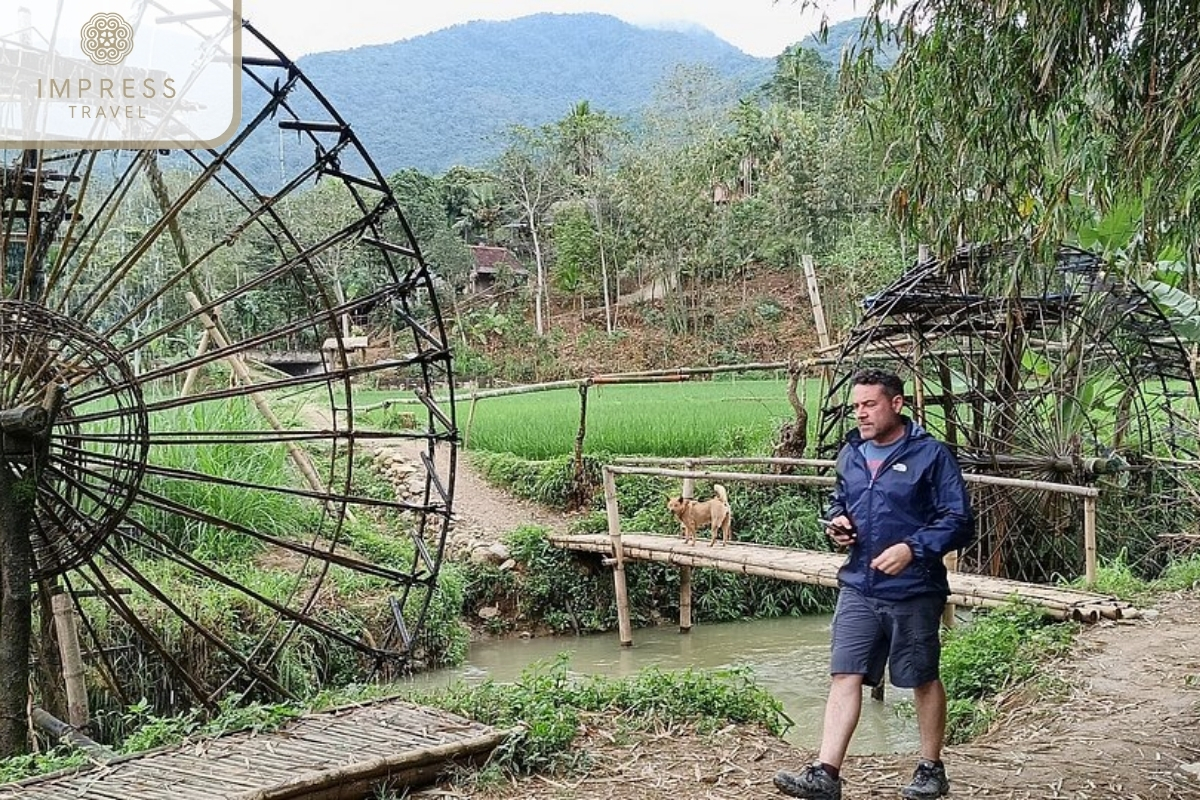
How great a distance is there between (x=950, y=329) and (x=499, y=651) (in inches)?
180

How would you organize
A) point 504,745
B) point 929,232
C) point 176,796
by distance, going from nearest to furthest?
1. point 176,796
2. point 504,745
3. point 929,232

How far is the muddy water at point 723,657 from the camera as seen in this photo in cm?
735

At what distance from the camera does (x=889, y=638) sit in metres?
3.38

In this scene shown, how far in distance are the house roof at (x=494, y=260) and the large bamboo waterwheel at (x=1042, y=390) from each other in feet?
55.2

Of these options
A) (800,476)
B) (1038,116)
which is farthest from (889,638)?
(800,476)

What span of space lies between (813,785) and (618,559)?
6.51 metres

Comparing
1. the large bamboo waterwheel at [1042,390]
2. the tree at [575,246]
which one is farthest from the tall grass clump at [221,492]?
the tree at [575,246]

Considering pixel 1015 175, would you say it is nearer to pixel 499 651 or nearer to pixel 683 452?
pixel 499 651

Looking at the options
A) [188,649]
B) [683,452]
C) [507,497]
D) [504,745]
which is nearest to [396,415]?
[507,497]

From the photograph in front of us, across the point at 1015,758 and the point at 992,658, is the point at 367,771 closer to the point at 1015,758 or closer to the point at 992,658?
the point at 1015,758

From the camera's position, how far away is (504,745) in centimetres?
373

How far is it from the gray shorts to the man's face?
0.46 meters

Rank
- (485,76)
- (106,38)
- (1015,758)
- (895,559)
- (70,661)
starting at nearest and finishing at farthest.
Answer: (895,559) < (1015,758) < (70,661) < (106,38) < (485,76)

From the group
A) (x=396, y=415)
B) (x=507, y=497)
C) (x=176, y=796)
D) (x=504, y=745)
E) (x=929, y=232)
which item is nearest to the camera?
(x=176, y=796)
